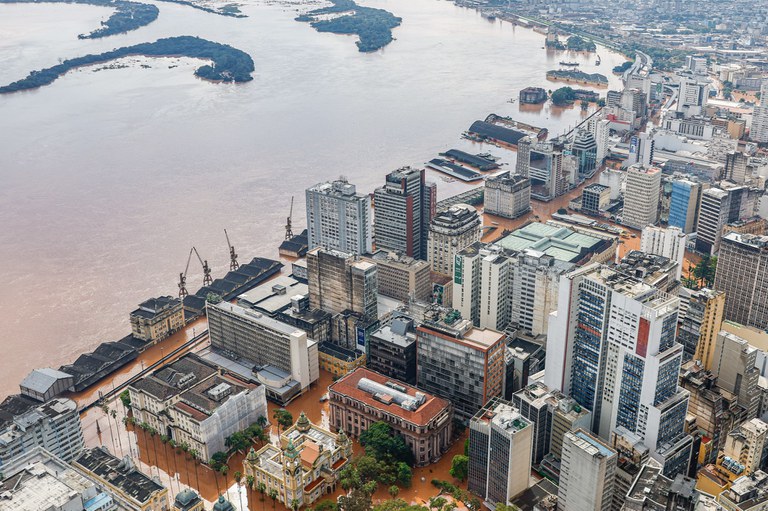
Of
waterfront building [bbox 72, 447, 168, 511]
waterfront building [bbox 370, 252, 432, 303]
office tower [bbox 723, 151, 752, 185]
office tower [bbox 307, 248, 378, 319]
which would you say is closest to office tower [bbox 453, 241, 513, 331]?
waterfront building [bbox 370, 252, 432, 303]

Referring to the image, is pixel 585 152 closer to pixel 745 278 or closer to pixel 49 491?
pixel 745 278

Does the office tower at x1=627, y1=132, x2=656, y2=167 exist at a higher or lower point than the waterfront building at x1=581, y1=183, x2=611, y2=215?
higher

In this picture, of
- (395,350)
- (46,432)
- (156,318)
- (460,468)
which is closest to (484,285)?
(395,350)

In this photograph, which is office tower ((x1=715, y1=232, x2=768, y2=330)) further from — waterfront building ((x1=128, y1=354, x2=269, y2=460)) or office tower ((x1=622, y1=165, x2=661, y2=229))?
waterfront building ((x1=128, y1=354, x2=269, y2=460))

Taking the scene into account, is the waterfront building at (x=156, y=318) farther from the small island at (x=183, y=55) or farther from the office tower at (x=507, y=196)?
the small island at (x=183, y=55)

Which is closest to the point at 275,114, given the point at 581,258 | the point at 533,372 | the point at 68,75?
the point at 68,75
